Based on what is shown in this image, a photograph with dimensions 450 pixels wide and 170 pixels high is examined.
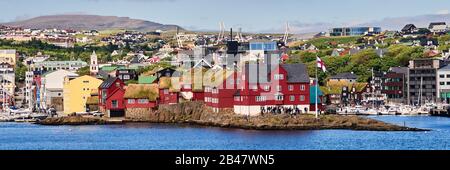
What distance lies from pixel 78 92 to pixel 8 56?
27.5 m

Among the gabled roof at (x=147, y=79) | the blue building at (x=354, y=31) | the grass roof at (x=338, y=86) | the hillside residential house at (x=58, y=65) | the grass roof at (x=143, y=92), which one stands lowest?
the grass roof at (x=338, y=86)

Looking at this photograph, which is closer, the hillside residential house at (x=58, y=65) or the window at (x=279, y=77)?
the window at (x=279, y=77)

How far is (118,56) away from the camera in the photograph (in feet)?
223

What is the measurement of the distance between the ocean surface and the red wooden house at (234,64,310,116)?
1.48 metres

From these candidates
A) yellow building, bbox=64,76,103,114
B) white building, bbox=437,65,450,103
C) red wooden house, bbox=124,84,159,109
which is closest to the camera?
red wooden house, bbox=124,84,159,109

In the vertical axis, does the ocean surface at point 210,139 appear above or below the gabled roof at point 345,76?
A: below

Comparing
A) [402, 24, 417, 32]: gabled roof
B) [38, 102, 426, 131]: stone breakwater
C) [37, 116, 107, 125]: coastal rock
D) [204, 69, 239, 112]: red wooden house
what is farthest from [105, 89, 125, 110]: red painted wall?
[402, 24, 417, 32]: gabled roof

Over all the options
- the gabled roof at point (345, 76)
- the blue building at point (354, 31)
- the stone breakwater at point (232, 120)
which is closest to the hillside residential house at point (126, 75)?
the stone breakwater at point (232, 120)

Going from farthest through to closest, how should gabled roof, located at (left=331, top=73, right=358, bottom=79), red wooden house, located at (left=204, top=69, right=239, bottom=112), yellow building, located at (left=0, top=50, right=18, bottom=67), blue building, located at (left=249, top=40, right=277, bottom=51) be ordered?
yellow building, located at (left=0, top=50, right=18, bottom=67) → blue building, located at (left=249, top=40, right=277, bottom=51) → gabled roof, located at (left=331, top=73, right=358, bottom=79) → red wooden house, located at (left=204, top=69, right=239, bottom=112)

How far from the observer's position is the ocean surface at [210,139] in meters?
19.9

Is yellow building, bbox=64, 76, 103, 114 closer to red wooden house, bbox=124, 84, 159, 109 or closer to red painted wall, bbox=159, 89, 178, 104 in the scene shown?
red wooden house, bbox=124, 84, 159, 109

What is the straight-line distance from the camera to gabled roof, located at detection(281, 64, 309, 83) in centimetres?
2775

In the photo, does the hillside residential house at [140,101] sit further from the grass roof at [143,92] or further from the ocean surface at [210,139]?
the ocean surface at [210,139]

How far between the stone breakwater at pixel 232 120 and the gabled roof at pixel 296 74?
159cm
